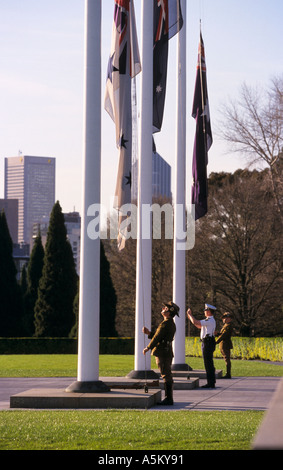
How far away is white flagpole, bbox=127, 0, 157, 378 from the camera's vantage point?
20.0 metres

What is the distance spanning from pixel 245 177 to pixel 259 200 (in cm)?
613

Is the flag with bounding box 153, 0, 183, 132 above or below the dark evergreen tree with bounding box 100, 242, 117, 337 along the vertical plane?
above

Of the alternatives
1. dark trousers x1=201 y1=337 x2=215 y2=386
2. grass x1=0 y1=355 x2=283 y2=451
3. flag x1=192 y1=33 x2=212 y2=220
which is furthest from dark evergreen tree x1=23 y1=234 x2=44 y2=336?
grass x1=0 y1=355 x2=283 y2=451

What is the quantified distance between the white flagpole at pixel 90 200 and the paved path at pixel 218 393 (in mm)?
1402

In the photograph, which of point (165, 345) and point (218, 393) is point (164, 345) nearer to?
point (165, 345)

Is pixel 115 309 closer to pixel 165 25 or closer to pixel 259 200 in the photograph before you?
pixel 259 200

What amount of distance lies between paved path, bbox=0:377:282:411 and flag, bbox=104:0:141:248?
4047mm

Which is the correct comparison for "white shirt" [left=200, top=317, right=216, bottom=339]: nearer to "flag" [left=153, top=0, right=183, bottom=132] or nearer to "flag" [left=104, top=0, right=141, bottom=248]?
"flag" [left=153, top=0, right=183, bottom=132]

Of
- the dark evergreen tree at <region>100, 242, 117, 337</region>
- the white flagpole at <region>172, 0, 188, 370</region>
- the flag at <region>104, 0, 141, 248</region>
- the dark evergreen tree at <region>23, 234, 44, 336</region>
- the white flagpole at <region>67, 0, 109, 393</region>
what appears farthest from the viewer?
the dark evergreen tree at <region>23, 234, 44, 336</region>

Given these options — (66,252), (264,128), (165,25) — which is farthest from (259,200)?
(165,25)

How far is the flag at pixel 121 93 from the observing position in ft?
54.5

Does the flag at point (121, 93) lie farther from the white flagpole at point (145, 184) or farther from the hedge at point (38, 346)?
the hedge at point (38, 346)

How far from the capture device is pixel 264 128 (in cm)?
5266

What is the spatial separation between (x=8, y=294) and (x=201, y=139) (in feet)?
139
